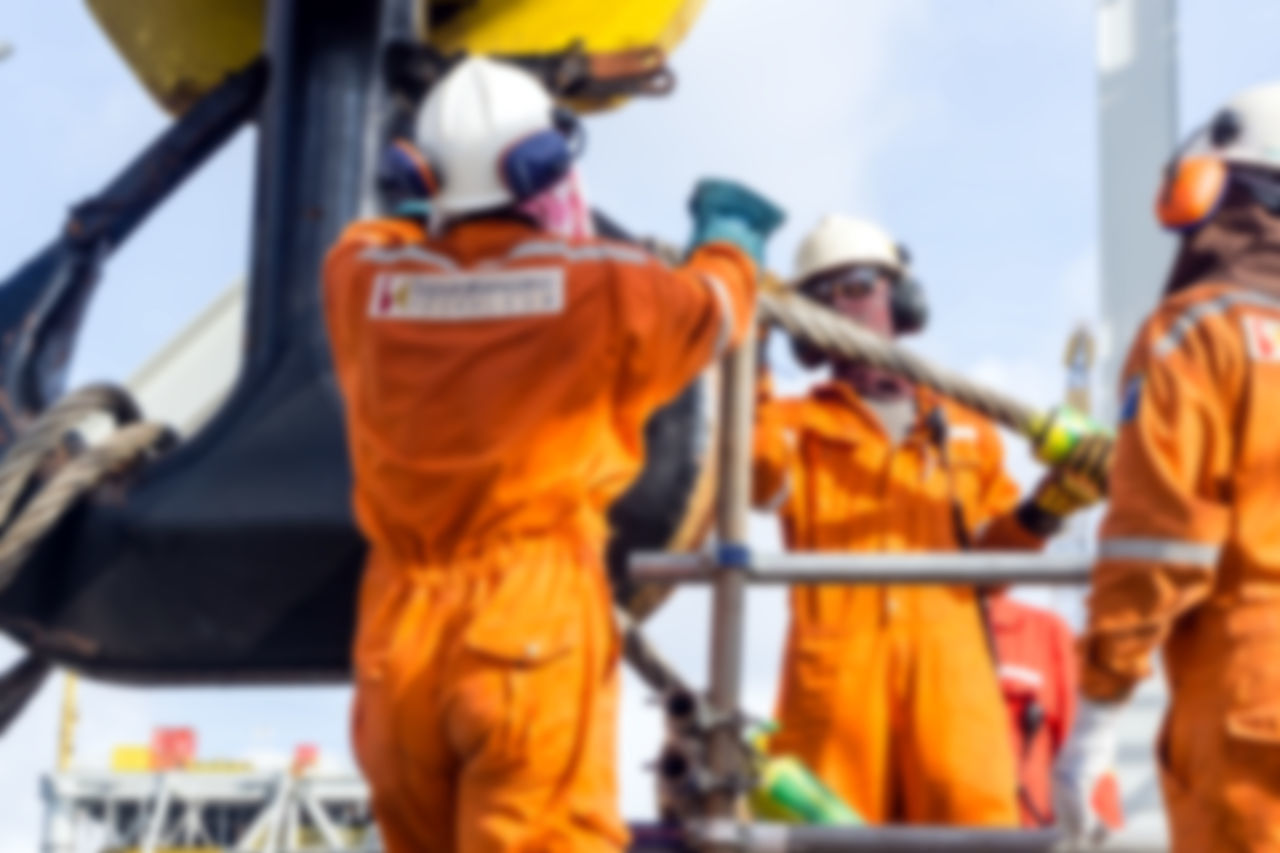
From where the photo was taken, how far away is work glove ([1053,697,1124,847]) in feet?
9.20

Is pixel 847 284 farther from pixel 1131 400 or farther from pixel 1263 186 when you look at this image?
pixel 1131 400

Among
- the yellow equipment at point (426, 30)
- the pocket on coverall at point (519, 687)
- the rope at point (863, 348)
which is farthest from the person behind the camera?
the yellow equipment at point (426, 30)

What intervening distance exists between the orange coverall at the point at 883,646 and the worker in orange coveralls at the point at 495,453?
103 cm

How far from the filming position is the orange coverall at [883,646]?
395 centimetres

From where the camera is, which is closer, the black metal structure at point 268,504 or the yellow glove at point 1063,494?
the black metal structure at point 268,504

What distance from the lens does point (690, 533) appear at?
3.09 m

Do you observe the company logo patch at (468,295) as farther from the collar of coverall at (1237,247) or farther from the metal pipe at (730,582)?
the collar of coverall at (1237,247)

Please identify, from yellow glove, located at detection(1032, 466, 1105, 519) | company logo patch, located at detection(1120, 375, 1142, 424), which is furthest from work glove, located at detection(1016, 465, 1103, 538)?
company logo patch, located at detection(1120, 375, 1142, 424)

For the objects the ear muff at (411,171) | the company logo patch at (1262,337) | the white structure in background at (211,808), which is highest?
the ear muff at (411,171)

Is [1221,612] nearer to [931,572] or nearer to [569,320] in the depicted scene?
[931,572]

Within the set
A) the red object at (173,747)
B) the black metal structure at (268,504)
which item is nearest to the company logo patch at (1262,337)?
the black metal structure at (268,504)

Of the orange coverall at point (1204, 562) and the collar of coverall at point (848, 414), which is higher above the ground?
the collar of coverall at point (848, 414)

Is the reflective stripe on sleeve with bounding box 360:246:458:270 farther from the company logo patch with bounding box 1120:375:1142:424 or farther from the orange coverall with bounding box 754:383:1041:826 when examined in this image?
the orange coverall with bounding box 754:383:1041:826

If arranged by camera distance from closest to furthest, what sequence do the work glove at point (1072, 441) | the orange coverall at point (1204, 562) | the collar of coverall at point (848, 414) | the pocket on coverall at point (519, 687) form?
the orange coverall at point (1204, 562) < the pocket on coverall at point (519, 687) < the work glove at point (1072, 441) < the collar of coverall at point (848, 414)
